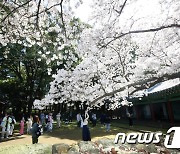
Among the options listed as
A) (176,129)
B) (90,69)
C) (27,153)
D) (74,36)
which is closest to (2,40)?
(74,36)

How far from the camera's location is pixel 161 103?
2312cm

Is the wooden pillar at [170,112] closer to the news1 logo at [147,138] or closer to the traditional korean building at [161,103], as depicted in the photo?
the traditional korean building at [161,103]

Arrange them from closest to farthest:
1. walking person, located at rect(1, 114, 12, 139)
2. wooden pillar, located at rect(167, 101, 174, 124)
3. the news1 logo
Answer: the news1 logo
walking person, located at rect(1, 114, 12, 139)
wooden pillar, located at rect(167, 101, 174, 124)

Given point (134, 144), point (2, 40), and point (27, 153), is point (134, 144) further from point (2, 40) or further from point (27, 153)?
point (2, 40)

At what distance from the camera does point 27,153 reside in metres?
8.88

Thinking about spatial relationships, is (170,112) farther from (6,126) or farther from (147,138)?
(147,138)

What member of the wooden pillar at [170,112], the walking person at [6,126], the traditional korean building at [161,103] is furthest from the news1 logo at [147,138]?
the wooden pillar at [170,112]

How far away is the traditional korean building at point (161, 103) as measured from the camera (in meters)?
18.4

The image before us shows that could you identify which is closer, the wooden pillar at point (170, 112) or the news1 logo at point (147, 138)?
the news1 logo at point (147, 138)

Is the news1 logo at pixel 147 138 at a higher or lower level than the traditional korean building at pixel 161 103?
lower

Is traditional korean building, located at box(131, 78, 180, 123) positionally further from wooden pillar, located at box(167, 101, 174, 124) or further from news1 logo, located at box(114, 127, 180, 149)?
news1 logo, located at box(114, 127, 180, 149)

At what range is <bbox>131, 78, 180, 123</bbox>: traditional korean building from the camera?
1842 cm

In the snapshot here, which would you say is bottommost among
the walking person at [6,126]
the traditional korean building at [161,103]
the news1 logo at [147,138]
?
the news1 logo at [147,138]

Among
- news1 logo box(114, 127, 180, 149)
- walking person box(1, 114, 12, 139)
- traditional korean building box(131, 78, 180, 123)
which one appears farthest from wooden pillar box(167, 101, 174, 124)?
news1 logo box(114, 127, 180, 149)
